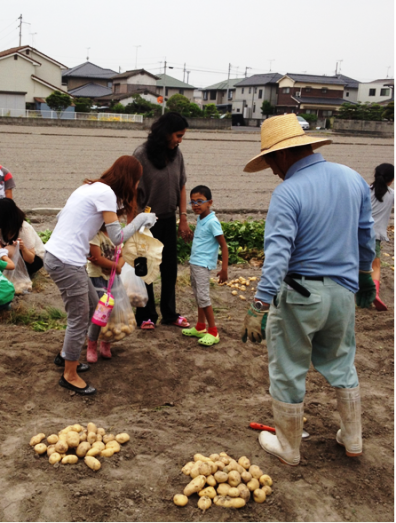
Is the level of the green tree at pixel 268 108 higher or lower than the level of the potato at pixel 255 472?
higher

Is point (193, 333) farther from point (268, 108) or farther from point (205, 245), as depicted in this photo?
point (268, 108)

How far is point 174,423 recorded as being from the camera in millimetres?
3668

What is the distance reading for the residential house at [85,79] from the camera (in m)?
6.38

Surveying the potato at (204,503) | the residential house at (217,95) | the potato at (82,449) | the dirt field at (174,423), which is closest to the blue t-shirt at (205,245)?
the dirt field at (174,423)

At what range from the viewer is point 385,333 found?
19.1ft

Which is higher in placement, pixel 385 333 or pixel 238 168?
pixel 238 168

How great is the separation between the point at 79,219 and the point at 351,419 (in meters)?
2.19

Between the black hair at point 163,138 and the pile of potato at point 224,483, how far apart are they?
2.84 metres

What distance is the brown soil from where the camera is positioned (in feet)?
9.06

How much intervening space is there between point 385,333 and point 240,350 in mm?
1798

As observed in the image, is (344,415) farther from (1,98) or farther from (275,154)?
(1,98)

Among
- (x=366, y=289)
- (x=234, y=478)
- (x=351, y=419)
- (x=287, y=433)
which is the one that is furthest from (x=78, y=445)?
(x=366, y=289)

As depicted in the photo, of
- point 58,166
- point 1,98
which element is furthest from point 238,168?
point 1,98

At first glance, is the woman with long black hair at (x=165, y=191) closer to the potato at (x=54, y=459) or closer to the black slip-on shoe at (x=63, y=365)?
the black slip-on shoe at (x=63, y=365)
